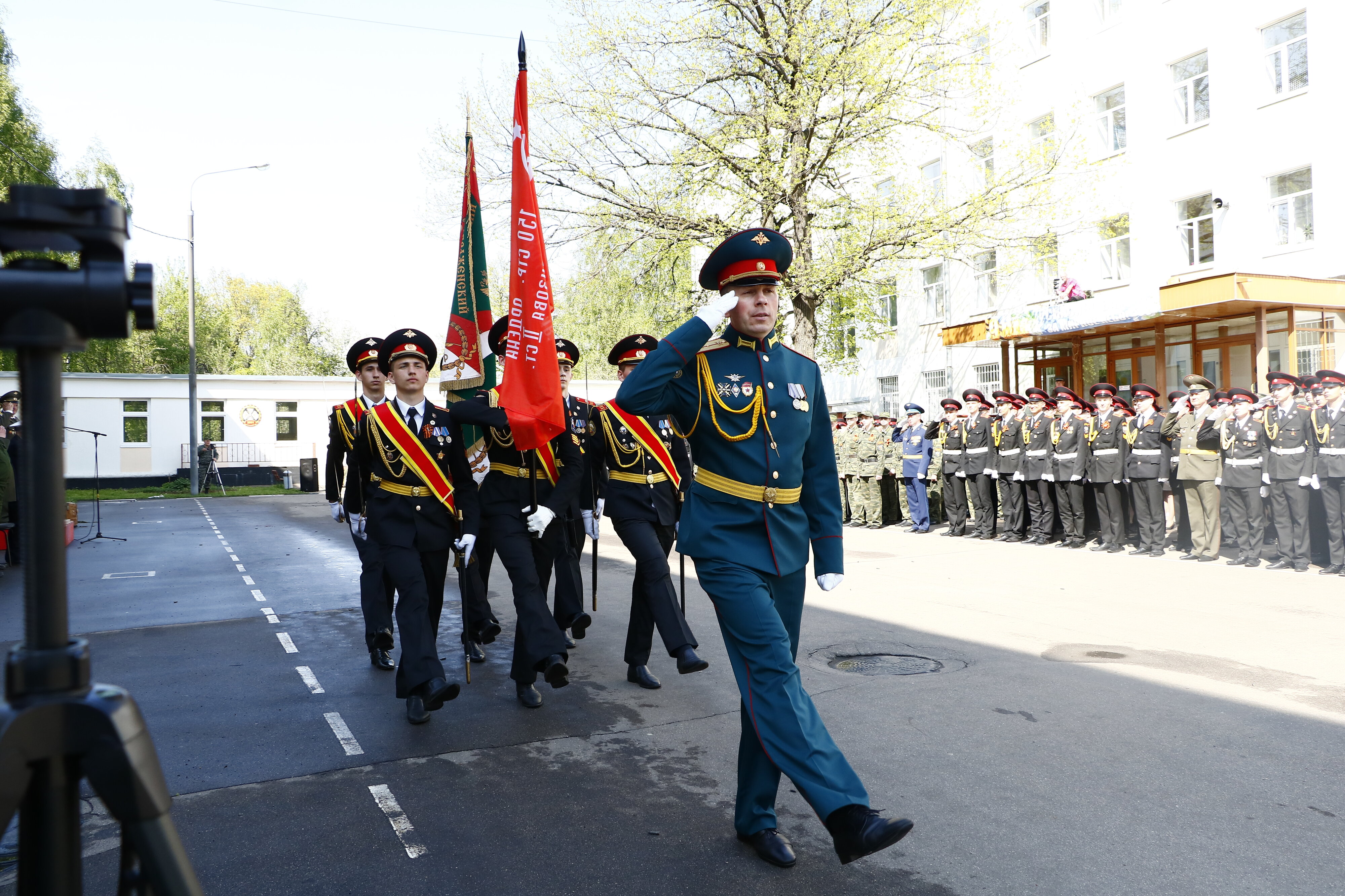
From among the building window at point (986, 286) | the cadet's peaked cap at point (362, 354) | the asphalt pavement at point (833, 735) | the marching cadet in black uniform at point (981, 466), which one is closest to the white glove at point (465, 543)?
the asphalt pavement at point (833, 735)

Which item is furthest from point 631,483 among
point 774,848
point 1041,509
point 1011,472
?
point 1011,472

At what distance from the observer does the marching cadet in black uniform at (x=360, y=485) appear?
6.41m

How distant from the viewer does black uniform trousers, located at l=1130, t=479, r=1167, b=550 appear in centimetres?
1273

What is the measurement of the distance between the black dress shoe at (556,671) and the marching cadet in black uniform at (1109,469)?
383 inches

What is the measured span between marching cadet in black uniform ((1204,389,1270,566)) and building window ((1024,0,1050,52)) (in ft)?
54.0

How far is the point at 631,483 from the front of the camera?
6672 mm

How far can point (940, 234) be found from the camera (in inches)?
770

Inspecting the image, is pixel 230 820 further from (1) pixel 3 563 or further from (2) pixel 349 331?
(2) pixel 349 331

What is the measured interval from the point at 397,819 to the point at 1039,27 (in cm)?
2670

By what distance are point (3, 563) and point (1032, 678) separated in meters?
13.4

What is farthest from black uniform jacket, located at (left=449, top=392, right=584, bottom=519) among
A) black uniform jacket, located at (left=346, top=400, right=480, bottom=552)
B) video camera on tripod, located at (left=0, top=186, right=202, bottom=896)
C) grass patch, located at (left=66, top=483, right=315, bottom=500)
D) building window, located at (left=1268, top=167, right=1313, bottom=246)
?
grass patch, located at (left=66, top=483, right=315, bottom=500)

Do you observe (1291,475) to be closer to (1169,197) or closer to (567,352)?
(567,352)

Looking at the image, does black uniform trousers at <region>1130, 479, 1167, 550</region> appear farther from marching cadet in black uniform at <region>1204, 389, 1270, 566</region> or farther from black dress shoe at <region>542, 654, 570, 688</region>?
black dress shoe at <region>542, 654, 570, 688</region>

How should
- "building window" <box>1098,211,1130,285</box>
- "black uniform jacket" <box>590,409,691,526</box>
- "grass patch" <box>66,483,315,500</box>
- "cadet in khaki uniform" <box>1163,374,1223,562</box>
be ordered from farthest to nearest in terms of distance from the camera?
"grass patch" <box>66,483,315,500</box> → "building window" <box>1098,211,1130,285</box> → "cadet in khaki uniform" <box>1163,374,1223,562</box> → "black uniform jacket" <box>590,409,691,526</box>
